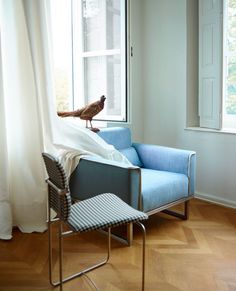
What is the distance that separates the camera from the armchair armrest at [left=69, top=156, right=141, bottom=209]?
8.08 ft

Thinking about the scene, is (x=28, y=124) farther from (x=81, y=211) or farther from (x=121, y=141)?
(x=81, y=211)

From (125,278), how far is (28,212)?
3.49ft

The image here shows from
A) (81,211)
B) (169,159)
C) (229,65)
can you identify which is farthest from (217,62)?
(81,211)

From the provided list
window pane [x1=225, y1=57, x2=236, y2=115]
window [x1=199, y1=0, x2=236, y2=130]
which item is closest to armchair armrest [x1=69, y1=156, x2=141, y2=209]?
window [x1=199, y1=0, x2=236, y2=130]

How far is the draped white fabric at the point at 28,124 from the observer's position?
2.72m

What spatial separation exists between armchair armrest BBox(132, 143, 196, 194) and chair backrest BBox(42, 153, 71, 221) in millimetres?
1416

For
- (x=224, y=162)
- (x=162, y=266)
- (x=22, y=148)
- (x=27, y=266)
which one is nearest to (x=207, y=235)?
(x=162, y=266)

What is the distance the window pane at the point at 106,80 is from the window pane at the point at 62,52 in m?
0.21

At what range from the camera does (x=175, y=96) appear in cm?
375

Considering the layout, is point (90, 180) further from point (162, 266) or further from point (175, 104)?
point (175, 104)

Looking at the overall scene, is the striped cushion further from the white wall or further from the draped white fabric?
the white wall

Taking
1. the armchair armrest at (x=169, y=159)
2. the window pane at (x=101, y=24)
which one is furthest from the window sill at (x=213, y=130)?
the window pane at (x=101, y=24)

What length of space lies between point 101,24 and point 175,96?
109 centimetres

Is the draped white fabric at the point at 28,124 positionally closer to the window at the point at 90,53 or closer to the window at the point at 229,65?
the window at the point at 90,53
